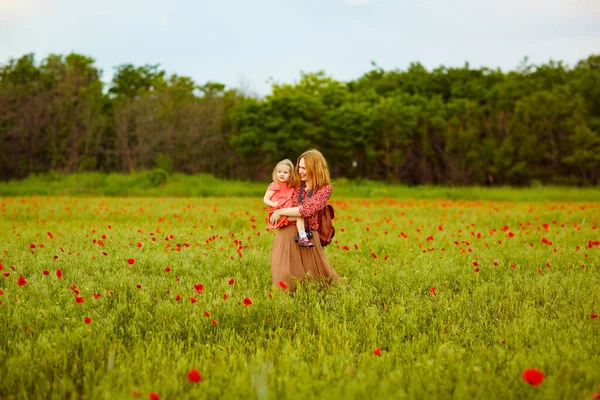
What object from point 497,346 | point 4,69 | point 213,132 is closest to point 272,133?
point 213,132

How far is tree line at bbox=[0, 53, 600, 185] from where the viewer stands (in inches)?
1185

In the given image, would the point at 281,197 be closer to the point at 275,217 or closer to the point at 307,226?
the point at 275,217

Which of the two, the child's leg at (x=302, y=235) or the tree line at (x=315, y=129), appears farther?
the tree line at (x=315, y=129)

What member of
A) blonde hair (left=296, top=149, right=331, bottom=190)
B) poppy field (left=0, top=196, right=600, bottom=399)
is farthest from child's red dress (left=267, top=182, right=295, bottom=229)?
poppy field (left=0, top=196, right=600, bottom=399)

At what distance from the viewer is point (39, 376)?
3207 mm

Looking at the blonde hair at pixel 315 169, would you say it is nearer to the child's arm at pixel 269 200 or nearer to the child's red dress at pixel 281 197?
the child's red dress at pixel 281 197

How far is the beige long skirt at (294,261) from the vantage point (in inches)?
215

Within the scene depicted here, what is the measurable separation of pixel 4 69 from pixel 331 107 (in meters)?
25.6

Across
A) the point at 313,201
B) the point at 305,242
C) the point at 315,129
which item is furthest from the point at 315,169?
the point at 315,129

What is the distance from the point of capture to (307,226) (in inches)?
225

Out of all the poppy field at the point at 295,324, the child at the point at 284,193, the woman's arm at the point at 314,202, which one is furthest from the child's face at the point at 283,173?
the poppy field at the point at 295,324

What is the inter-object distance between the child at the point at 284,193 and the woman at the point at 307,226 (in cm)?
7

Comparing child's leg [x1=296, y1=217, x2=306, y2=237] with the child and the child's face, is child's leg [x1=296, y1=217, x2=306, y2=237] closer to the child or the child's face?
the child

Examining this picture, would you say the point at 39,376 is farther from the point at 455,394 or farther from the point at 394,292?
the point at 394,292
